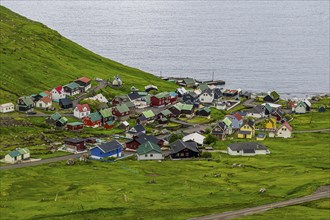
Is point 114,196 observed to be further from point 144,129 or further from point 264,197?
point 144,129

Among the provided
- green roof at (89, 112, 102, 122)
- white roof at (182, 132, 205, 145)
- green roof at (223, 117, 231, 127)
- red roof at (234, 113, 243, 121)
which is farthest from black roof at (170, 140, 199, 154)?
green roof at (89, 112, 102, 122)

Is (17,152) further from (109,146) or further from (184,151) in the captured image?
(184,151)

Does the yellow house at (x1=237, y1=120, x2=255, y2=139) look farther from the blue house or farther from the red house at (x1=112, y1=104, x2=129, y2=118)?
the red house at (x1=112, y1=104, x2=129, y2=118)

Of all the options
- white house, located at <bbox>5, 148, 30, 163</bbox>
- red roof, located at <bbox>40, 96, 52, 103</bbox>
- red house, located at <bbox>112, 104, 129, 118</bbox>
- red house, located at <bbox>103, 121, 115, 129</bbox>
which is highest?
red roof, located at <bbox>40, 96, 52, 103</bbox>

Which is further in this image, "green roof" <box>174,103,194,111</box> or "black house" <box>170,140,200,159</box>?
"green roof" <box>174,103,194,111</box>

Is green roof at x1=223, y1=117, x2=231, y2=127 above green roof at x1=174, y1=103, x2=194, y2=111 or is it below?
below
